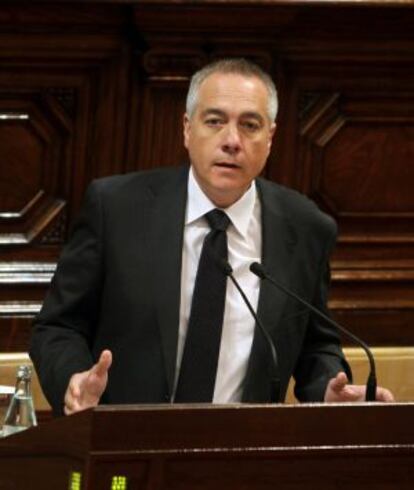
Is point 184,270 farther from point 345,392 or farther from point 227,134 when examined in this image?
point 345,392

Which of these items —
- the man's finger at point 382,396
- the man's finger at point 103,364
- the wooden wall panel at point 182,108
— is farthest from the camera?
the wooden wall panel at point 182,108

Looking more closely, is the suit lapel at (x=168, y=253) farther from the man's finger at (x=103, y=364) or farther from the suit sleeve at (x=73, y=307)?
the man's finger at (x=103, y=364)

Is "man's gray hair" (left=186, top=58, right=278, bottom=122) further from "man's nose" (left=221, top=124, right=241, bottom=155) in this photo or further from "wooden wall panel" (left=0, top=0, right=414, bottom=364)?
"wooden wall panel" (left=0, top=0, right=414, bottom=364)

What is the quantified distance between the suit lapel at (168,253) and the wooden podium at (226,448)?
2.87 ft

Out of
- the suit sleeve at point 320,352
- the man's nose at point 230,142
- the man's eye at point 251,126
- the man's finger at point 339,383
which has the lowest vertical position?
the man's finger at point 339,383

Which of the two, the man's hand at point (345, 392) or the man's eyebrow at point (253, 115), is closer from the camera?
the man's hand at point (345, 392)

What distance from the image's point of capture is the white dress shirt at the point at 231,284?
3844 millimetres

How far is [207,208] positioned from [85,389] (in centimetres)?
76

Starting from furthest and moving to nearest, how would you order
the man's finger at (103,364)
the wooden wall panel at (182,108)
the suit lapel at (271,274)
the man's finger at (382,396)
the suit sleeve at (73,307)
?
the wooden wall panel at (182,108) → the suit lapel at (271,274) → the suit sleeve at (73,307) → the man's finger at (382,396) → the man's finger at (103,364)

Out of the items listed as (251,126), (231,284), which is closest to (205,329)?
(231,284)

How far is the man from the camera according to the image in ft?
12.5

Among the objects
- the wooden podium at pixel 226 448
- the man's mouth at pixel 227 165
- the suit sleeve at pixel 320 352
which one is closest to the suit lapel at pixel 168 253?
the man's mouth at pixel 227 165

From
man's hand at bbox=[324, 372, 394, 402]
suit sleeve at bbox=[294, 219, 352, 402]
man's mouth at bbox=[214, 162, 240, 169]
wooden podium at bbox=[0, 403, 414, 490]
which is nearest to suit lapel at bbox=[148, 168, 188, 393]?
man's mouth at bbox=[214, 162, 240, 169]

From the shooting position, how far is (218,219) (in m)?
3.88
